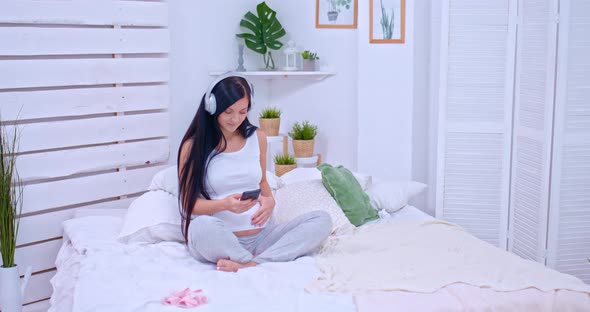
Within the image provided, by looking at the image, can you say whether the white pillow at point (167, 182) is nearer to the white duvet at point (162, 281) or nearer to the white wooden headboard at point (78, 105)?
the white duvet at point (162, 281)

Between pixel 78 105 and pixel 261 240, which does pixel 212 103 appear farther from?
pixel 78 105

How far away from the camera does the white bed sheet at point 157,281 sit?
225cm

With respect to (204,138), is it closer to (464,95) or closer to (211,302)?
(211,302)

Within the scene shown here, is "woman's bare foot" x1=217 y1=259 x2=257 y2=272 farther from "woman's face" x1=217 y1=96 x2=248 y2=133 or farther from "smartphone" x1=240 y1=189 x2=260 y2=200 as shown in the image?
"woman's face" x1=217 y1=96 x2=248 y2=133

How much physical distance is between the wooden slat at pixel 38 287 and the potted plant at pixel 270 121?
1.41 m

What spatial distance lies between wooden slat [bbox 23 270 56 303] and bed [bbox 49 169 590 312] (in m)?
0.58

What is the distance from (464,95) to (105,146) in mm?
1846

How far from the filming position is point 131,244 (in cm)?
290

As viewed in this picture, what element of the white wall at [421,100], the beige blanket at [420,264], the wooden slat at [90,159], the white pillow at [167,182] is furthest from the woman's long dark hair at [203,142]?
the white wall at [421,100]

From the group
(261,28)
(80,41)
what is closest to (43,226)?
(80,41)

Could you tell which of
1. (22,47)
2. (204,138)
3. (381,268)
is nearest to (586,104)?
(381,268)

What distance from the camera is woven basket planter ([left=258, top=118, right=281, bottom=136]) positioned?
414cm

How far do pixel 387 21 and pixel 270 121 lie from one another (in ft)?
2.82

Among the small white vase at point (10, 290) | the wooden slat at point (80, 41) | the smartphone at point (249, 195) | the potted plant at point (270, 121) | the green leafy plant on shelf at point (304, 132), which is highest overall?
the wooden slat at point (80, 41)
